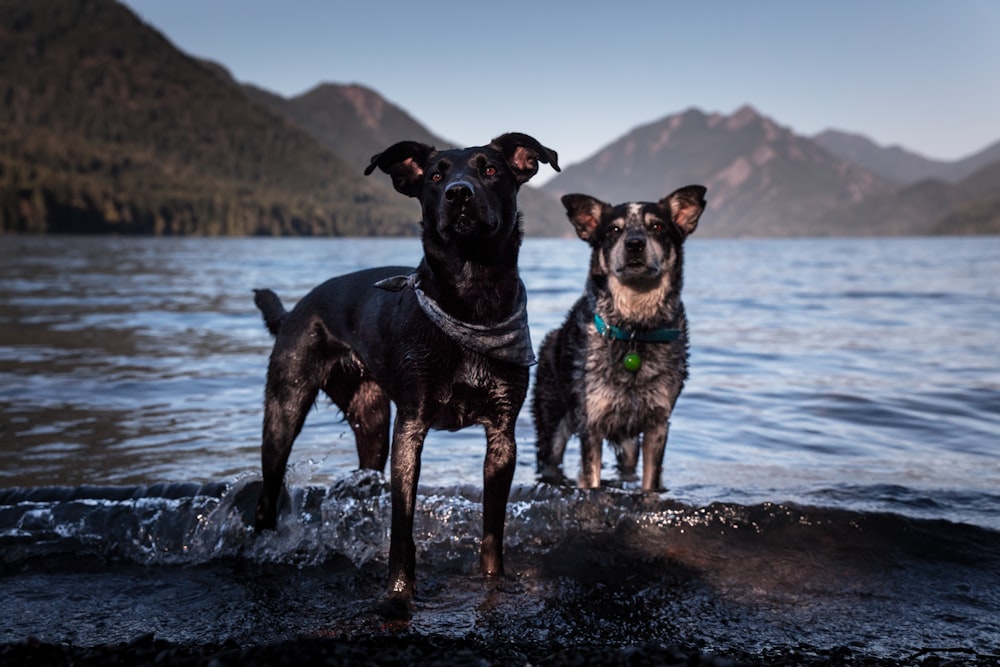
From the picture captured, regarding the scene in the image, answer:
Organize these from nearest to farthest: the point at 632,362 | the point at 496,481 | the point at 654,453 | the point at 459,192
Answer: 1. the point at 459,192
2. the point at 496,481
3. the point at 632,362
4. the point at 654,453

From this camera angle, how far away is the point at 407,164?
456 centimetres

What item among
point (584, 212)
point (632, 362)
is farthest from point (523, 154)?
point (632, 362)

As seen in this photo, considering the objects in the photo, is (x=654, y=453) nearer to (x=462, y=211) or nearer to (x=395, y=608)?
(x=395, y=608)

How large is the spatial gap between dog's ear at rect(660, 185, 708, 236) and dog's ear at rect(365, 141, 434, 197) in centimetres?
248

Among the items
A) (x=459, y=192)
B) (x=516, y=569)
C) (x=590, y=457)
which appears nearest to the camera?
(x=459, y=192)

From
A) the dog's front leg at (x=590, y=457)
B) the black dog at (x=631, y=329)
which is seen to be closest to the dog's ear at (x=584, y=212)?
the black dog at (x=631, y=329)

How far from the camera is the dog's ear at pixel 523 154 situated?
14.5ft

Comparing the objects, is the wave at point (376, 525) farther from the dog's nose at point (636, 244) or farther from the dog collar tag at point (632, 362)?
the dog's nose at point (636, 244)

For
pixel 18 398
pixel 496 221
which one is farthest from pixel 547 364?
pixel 18 398

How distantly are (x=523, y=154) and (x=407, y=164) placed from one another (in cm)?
69

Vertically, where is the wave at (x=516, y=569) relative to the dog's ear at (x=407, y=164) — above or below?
below

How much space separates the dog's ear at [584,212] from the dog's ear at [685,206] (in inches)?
20.9

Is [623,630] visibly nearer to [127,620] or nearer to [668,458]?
[127,620]

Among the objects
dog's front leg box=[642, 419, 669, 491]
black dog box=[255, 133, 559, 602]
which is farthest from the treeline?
black dog box=[255, 133, 559, 602]
